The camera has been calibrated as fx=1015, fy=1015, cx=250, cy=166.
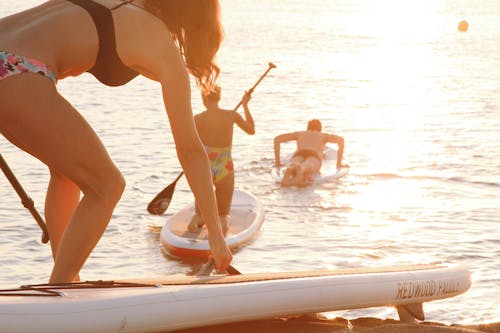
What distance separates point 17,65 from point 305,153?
12.3 metres

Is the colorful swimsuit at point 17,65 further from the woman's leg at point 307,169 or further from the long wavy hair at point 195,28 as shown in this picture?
the woman's leg at point 307,169

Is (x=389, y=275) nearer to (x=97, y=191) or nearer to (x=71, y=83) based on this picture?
(x=97, y=191)

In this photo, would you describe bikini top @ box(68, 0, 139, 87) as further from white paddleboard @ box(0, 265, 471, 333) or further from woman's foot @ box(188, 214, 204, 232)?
woman's foot @ box(188, 214, 204, 232)

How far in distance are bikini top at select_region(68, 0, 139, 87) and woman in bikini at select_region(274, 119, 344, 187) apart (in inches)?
464

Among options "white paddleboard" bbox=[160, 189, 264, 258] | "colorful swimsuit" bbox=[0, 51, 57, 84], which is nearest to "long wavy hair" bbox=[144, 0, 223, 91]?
"colorful swimsuit" bbox=[0, 51, 57, 84]

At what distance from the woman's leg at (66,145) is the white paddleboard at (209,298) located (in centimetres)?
26

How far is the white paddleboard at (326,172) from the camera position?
16406mm

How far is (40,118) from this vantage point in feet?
13.5

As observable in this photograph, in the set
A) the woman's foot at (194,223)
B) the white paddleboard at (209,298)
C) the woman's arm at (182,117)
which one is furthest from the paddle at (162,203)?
the woman's arm at (182,117)

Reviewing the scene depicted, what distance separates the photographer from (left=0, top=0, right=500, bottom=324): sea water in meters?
12.0

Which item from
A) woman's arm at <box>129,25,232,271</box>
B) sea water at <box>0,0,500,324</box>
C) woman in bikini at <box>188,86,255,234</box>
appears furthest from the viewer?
sea water at <box>0,0,500,324</box>

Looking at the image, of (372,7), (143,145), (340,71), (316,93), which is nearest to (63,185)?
(143,145)

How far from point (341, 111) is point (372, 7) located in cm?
8207

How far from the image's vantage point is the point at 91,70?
428 centimetres
